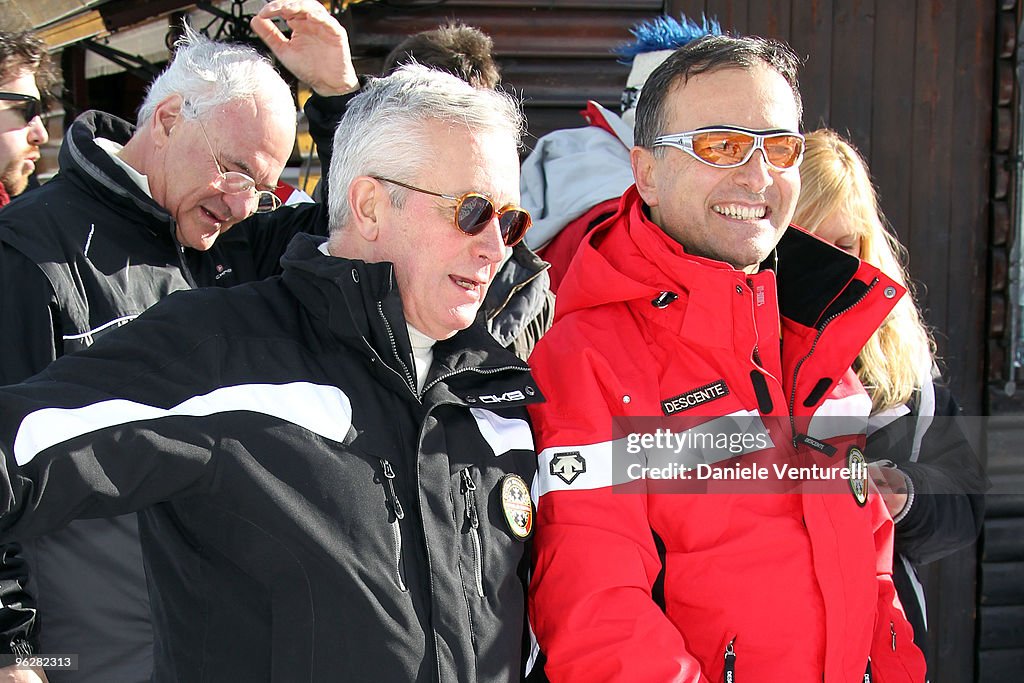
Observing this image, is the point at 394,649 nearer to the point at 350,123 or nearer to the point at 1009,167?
the point at 350,123

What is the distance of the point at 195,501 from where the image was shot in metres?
1.56

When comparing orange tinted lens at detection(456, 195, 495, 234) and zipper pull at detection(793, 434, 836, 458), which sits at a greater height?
orange tinted lens at detection(456, 195, 495, 234)

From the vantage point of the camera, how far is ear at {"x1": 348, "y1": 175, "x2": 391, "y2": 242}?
70.5 inches

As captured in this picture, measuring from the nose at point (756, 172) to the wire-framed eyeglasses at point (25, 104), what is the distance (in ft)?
6.22

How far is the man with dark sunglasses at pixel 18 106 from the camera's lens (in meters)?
2.70

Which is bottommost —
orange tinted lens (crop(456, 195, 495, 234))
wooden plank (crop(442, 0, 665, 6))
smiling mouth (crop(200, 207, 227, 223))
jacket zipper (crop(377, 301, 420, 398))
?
jacket zipper (crop(377, 301, 420, 398))

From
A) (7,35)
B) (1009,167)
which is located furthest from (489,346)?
(1009,167)

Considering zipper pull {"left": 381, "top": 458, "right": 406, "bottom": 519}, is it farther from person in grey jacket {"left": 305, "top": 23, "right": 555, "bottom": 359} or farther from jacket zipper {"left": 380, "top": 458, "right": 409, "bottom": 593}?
person in grey jacket {"left": 305, "top": 23, "right": 555, "bottom": 359}

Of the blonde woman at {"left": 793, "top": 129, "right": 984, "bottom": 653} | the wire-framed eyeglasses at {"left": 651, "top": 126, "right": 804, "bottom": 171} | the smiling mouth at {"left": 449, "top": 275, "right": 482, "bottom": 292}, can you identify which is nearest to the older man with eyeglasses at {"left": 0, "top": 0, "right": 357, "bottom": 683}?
the smiling mouth at {"left": 449, "top": 275, "right": 482, "bottom": 292}

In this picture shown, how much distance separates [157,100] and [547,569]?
1.47m

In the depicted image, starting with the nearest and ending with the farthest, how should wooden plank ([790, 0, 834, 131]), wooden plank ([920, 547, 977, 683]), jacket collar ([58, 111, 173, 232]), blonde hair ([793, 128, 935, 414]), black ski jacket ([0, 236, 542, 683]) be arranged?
black ski jacket ([0, 236, 542, 683]), jacket collar ([58, 111, 173, 232]), blonde hair ([793, 128, 935, 414]), wooden plank ([790, 0, 834, 131]), wooden plank ([920, 547, 977, 683])

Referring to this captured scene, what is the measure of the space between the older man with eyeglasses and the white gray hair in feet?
2.10

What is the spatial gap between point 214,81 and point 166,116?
14 centimetres

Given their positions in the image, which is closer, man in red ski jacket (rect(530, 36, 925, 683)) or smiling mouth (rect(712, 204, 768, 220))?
man in red ski jacket (rect(530, 36, 925, 683))
